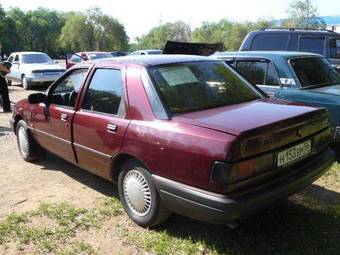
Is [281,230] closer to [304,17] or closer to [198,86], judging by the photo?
[198,86]

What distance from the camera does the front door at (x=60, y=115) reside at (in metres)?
5.18

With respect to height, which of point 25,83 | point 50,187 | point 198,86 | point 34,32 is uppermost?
point 34,32

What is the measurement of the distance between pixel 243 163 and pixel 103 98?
191 cm

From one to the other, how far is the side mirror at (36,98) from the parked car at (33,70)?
11.8 meters

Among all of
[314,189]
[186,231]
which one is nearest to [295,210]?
[314,189]

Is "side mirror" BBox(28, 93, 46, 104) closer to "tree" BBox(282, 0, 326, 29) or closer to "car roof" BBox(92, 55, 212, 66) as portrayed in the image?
"car roof" BBox(92, 55, 212, 66)

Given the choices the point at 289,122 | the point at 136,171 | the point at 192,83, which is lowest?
the point at 136,171

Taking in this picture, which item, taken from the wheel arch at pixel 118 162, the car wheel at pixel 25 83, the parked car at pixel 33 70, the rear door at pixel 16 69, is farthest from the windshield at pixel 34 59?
the wheel arch at pixel 118 162

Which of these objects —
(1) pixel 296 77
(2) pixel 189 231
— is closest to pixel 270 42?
(1) pixel 296 77

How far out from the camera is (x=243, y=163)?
11.0 feet

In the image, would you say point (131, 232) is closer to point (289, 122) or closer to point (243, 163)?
point (243, 163)

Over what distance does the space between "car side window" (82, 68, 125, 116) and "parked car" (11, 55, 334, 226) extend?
11mm

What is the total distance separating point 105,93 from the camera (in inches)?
182

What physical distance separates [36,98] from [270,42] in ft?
22.8
